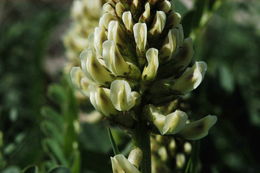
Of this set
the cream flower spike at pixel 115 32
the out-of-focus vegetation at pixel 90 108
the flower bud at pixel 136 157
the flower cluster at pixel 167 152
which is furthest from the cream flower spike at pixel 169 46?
the out-of-focus vegetation at pixel 90 108

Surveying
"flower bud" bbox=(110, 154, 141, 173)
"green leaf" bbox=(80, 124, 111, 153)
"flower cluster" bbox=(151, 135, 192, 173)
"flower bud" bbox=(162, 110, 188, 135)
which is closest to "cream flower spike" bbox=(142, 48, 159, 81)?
"flower bud" bbox=(162, 110, 188, 135)

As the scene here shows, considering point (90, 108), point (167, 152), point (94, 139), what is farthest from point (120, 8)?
point (90, 108)

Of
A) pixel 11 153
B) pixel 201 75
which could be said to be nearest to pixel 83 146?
pixel 11 153

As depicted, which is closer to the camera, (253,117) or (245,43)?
(253,117)

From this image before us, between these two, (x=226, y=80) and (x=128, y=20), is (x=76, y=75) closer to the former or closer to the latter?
(x=128, y=20)

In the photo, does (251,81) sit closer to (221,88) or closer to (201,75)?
(221,88)

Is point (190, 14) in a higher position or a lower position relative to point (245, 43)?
higher
